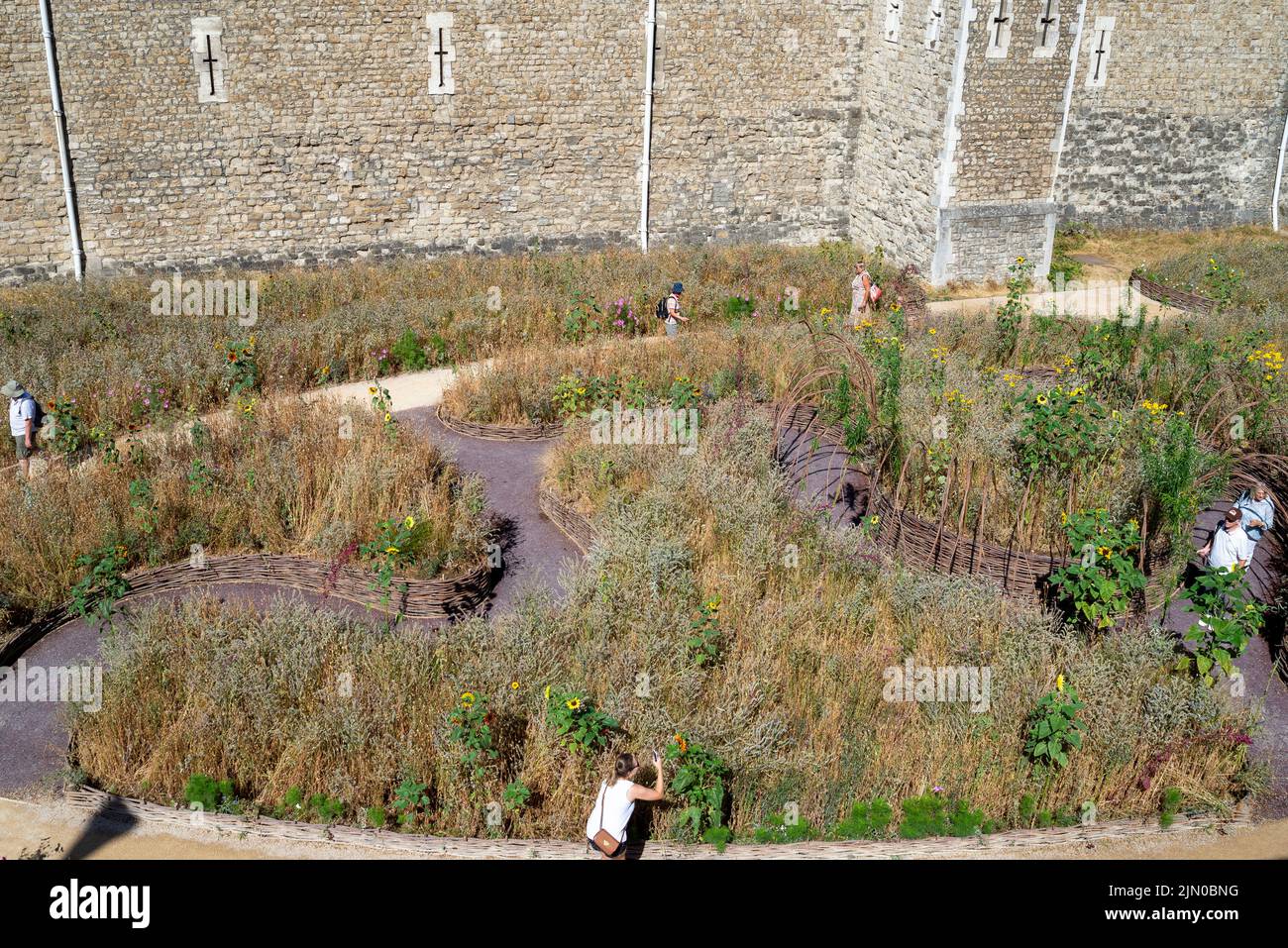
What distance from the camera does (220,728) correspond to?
21.7ft

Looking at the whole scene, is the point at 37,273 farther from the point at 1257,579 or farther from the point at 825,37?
the point at 1257,579

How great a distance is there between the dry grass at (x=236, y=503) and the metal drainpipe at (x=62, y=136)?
6.14 metres

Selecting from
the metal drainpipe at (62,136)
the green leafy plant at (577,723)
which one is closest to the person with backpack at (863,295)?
the green leafy plant at (577,723)

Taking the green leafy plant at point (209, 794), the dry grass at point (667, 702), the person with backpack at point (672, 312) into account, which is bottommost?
the green leafy plant at point (209, 794)

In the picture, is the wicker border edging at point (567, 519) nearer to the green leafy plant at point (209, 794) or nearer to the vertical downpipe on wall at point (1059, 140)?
the green leafy plant at point (209, 794)

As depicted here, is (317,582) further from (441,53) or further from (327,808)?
(441,53)

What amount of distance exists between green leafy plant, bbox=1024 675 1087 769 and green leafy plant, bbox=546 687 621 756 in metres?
2.50

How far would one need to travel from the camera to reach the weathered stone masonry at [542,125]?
1420 centimetres

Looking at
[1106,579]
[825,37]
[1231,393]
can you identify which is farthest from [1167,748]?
[825,37]

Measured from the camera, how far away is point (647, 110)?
16.0m

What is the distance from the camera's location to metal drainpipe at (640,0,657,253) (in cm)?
1555

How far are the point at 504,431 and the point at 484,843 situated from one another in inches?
214

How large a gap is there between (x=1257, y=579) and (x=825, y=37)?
35.5ft

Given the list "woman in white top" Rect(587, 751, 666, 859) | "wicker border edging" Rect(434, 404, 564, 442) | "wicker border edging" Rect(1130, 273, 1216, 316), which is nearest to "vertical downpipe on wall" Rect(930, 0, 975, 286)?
"wicker border edging" Rect(1130, 273, 1216, 316)
